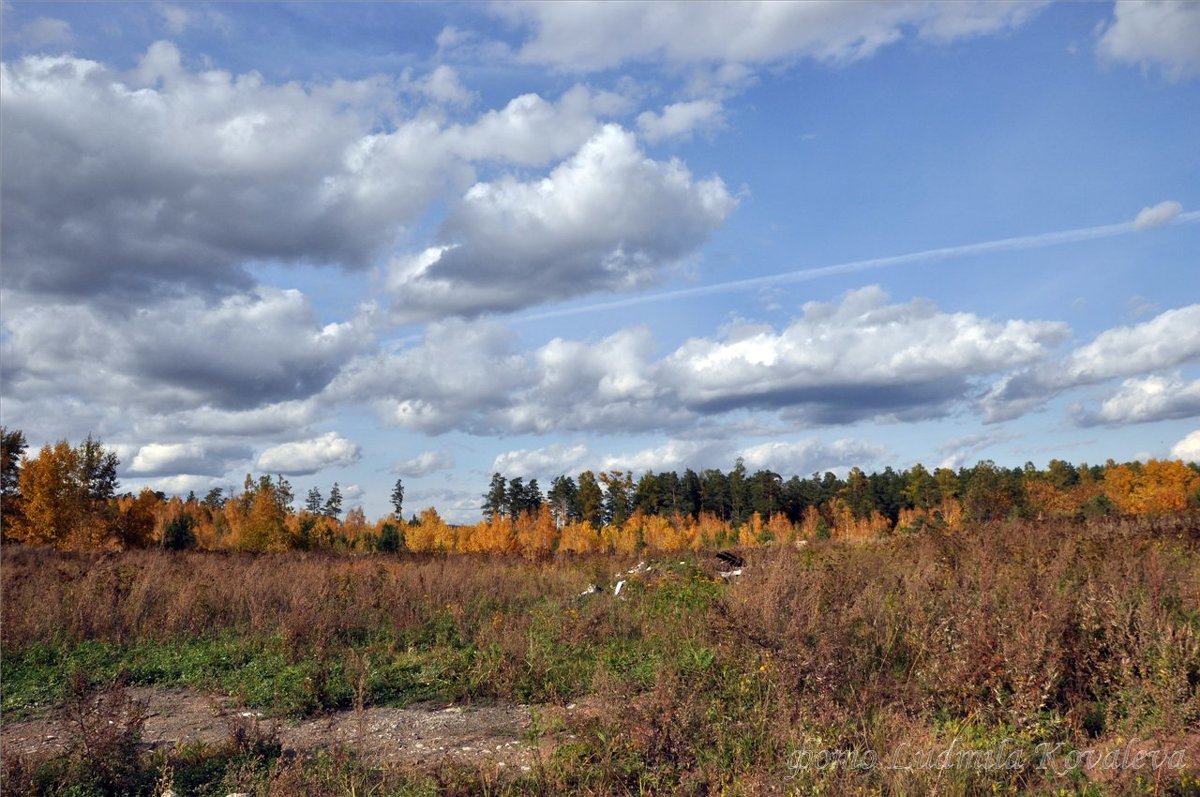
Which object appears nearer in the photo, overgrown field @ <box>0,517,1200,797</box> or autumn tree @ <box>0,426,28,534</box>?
overgrown field @ <box>0,517,1200,797</box>

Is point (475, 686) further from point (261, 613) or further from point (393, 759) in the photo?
point (261, 613)

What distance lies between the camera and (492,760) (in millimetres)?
5605

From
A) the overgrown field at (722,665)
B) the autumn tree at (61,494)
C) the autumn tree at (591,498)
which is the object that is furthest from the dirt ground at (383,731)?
the autumn tree at (591,498)

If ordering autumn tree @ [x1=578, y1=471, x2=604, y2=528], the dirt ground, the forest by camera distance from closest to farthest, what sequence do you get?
the dirt ground → the forest → autumn tree @ [x1=578, y1=471, x2=604, y2=528]

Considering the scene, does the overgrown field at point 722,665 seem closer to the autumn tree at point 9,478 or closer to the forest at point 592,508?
the forest at point 592,508

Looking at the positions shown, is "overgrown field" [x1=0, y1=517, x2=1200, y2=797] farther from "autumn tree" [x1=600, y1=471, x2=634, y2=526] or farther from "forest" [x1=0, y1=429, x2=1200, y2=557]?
"autumn tree" [x1=600, y1=471, x2=634, y2=526]

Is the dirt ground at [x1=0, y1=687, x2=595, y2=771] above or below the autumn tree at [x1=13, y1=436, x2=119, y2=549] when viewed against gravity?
below

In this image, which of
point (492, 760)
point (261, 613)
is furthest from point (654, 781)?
point (261, 613)

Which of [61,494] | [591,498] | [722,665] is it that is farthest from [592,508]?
[722,665]

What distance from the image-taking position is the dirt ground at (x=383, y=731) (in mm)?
6047

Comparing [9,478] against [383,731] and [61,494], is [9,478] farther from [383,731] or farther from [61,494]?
[383,731]

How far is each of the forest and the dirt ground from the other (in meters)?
10.3

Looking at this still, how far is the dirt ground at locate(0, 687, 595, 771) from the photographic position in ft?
19.8

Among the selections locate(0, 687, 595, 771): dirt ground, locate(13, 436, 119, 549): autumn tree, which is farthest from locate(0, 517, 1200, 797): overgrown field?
locate(13, 436, 119, 549): autumn tree
